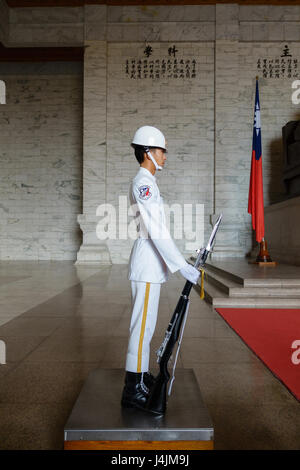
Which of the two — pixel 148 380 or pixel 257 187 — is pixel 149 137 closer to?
pixel 148 380

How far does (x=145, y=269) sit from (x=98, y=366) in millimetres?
1087

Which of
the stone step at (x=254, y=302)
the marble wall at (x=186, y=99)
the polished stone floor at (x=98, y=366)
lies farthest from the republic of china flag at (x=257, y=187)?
the polished stone floor at (x=98, y=366)

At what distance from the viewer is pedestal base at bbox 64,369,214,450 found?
4.52 ft

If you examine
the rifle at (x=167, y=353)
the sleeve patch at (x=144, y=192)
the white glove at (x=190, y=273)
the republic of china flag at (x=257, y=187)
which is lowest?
the rifle at (x=167, y=353)

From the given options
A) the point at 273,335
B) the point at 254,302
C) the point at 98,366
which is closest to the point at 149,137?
the point at 98,366

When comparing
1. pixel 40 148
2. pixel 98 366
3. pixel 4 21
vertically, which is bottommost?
pixel 98 366

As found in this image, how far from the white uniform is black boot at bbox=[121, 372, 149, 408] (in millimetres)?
35

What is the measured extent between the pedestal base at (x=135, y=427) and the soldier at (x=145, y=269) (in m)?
0.10

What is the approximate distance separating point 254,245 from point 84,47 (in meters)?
7.43

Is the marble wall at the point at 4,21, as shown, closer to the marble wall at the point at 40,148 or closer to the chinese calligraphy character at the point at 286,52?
the marble wall at the point at 40,148

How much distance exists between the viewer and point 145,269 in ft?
5.34

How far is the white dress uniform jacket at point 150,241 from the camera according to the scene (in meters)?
1.55

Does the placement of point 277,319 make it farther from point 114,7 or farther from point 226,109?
point 114,7
